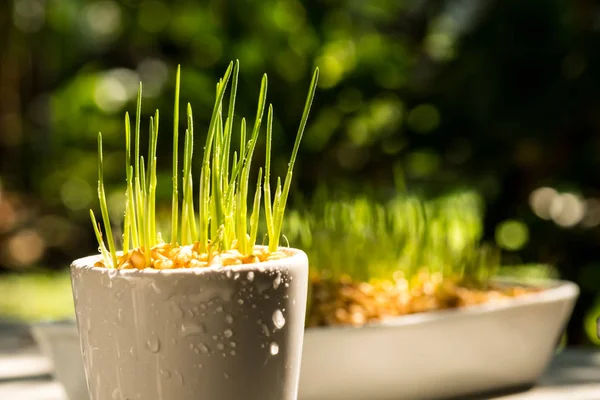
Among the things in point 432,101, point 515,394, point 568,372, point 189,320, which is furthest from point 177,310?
point 432,101

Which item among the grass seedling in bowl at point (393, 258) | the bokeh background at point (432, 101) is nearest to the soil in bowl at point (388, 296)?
the grass seedling in bowl at point (393, 258)

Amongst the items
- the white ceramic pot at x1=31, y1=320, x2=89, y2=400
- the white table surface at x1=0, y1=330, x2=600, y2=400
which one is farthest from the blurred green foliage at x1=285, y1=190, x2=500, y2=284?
the white ceramic pot at x1=31, y1=320, x2=89, y2=400

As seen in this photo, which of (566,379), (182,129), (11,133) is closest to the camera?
(566,379)

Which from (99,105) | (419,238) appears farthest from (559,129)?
(99,105)

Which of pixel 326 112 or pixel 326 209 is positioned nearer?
pixel 326 209

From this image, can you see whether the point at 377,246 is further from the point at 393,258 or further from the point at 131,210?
the point at 131,210

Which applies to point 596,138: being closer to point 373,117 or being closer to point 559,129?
point 559,129

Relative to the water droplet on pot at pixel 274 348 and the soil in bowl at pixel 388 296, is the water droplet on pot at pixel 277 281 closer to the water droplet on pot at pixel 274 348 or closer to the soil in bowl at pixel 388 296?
the water droplet on pot at pixel 274 348
